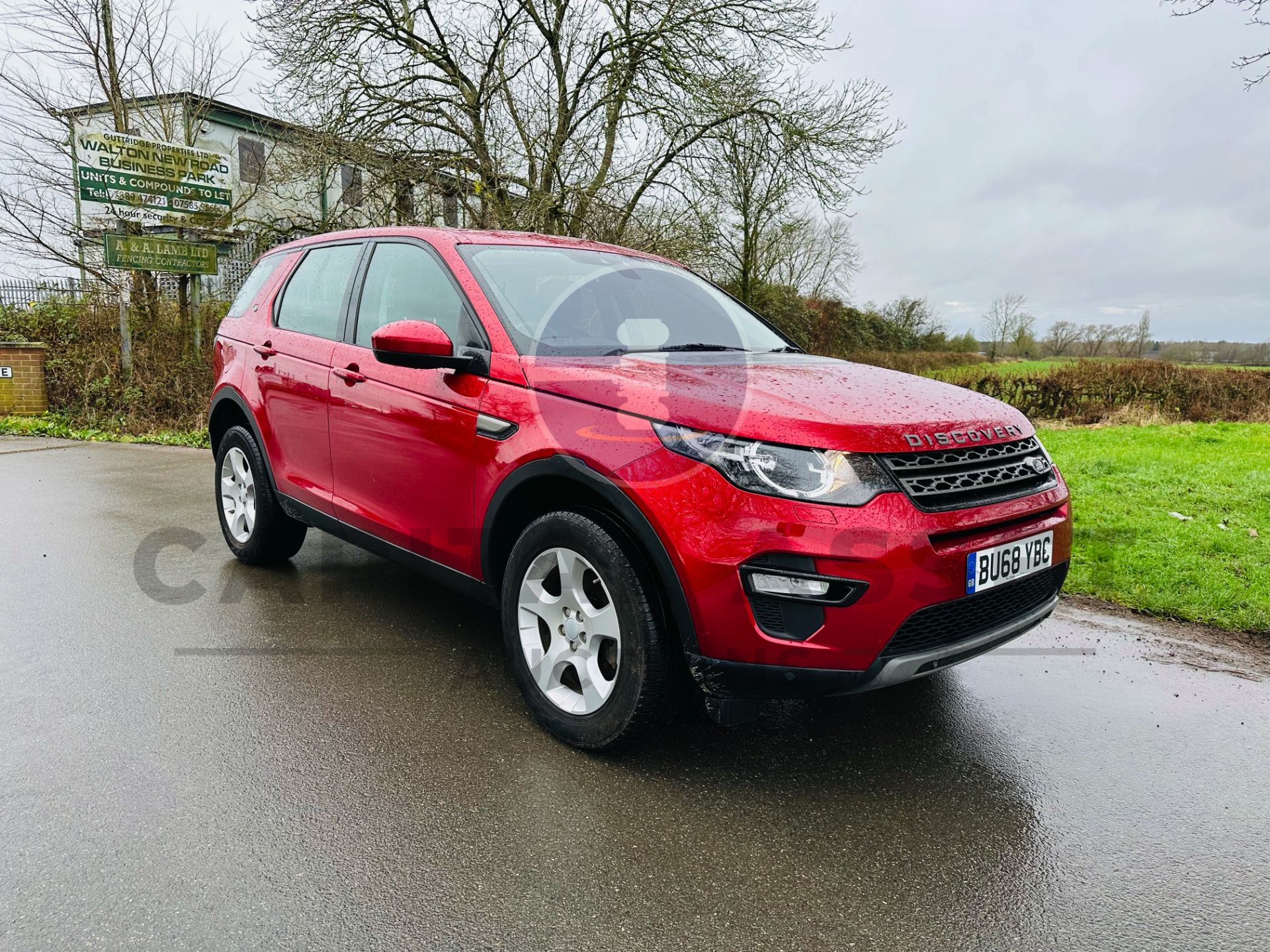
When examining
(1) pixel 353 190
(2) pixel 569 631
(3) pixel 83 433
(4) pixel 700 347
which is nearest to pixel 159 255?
(3) pixel 83 433

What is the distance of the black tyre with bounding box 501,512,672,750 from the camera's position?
2621mm

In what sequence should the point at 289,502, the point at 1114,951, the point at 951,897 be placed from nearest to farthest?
the point at 1114,951 < the point at 951,897 < the point at 289,502

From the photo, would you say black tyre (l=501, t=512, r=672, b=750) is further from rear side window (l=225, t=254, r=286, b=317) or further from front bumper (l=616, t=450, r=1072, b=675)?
rear side window (l=225, t=254, r=286, b=317)

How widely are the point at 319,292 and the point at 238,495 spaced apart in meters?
1.50

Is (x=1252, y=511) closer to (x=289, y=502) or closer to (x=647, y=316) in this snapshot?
(x=647, y=316)

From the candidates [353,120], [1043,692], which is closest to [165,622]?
[1043,692]

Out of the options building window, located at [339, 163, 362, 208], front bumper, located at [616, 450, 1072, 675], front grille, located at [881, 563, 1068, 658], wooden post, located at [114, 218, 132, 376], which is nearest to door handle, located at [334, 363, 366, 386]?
front bumper, located at [616, 450, 1072, 675]

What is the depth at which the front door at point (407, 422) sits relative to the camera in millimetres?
3254

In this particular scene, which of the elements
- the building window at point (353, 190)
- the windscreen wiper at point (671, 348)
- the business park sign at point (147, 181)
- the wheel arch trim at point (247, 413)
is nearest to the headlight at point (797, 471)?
the windscreen wiper at point (671, 348)

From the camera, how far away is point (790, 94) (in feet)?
48.9

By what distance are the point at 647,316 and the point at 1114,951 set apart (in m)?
2.72

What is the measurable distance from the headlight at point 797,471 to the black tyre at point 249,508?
3.16 m

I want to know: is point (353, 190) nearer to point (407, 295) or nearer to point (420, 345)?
point (407, 295)

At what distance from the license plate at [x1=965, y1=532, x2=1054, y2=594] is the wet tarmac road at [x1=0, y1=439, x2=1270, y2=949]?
69cm
